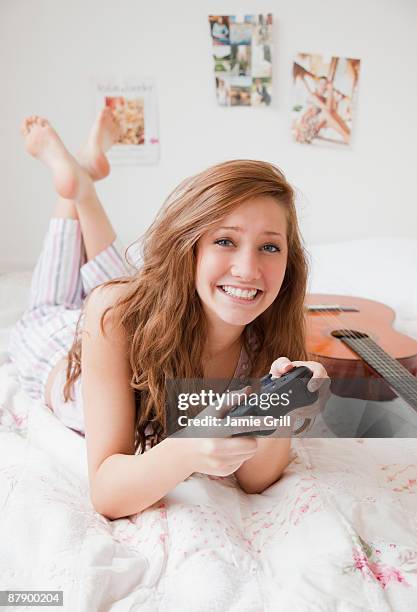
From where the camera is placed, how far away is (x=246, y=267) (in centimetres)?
71

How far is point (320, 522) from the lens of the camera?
73cm

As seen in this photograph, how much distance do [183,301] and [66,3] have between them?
1.41m

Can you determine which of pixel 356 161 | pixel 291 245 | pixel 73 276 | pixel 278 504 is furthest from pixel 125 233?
pixel 278 504

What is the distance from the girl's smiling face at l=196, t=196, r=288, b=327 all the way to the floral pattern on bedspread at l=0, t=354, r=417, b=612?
24 cm

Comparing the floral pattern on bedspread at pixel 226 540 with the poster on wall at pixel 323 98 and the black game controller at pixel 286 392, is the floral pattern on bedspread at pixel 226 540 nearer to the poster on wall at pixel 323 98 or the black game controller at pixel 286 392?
the black game controller at pixel 286 392

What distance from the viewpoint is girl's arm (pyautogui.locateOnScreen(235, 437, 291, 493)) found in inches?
32.7

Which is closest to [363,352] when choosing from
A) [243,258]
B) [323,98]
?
[243,258]

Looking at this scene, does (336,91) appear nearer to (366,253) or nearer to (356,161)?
(356,161)

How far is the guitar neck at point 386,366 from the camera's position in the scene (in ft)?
2.97

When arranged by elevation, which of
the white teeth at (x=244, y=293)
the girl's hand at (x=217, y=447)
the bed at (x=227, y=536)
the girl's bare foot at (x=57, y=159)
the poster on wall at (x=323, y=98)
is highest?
the poster on wall at (x=323, y=98)

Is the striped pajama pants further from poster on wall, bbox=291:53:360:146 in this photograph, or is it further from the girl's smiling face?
poster on wall, bbox=291:53:360:146

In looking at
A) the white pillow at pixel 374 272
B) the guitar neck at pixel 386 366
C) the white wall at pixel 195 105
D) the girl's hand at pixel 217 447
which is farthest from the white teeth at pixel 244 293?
the white wall at pixel 195 105

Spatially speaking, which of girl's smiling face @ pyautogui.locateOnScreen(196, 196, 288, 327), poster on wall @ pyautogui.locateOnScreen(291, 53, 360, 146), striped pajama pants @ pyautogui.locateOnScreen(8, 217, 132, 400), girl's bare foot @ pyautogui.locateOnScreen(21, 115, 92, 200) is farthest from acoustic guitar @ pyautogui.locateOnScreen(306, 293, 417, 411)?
poster on wall @ pyautogui.locateOnScreen(291, 53, 360, 146)

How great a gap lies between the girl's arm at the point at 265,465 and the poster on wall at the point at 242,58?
1368mm
